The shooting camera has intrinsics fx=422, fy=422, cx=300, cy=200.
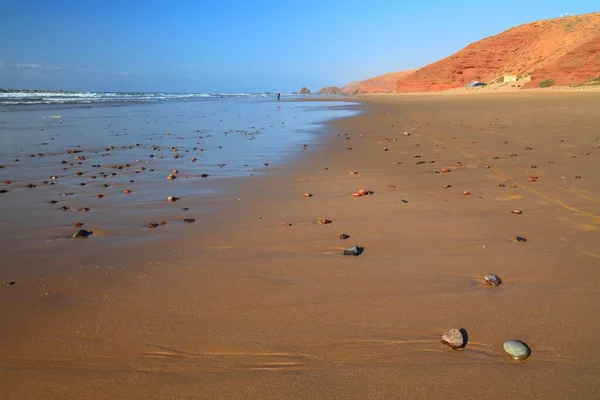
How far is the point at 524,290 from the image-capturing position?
110 inches

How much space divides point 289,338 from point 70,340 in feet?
4.00

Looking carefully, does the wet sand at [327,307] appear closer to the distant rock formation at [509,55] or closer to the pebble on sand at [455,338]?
the pebble on sand at [455,338]

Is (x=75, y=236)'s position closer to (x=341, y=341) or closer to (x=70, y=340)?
(x=70, y=340)

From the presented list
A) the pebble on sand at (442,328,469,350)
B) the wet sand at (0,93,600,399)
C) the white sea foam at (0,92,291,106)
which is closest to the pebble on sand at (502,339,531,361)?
the wet sand at (0,93,600,399)

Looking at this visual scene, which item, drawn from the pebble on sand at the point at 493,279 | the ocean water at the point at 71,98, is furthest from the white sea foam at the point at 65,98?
the pebble on sand at the point at 493,279

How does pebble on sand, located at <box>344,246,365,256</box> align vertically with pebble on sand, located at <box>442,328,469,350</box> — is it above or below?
below

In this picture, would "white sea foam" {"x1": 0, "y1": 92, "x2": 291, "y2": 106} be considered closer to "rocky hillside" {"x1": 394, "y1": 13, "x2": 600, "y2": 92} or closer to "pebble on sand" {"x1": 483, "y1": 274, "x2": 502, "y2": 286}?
"pebble on sand" {"x1": 483, "y1": 274, "x2": 502, "y2": 286}

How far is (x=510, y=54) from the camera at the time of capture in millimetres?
70562

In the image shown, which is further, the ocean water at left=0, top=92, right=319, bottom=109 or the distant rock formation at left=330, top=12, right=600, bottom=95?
the distant rock formation at left=330, top=12, right=600, bottom=95

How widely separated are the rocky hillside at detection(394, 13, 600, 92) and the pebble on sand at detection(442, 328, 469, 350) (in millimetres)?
59085

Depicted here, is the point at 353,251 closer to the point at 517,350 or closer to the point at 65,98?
the point at 517,350

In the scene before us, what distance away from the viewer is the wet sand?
1.98 m

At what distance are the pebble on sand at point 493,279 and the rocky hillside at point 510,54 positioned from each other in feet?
191

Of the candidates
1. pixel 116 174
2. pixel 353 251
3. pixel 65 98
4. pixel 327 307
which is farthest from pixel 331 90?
pixel 327 307
